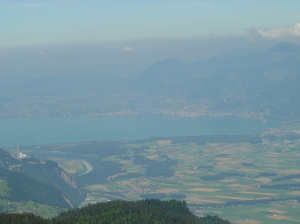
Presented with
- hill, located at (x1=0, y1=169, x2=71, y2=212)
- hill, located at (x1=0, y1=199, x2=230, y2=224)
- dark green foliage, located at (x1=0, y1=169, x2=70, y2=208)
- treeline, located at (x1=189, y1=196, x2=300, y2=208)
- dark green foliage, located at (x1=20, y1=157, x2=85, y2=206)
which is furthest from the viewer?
dark green foliage, located at (x1=20, y1=157, x2=85, y2=206)

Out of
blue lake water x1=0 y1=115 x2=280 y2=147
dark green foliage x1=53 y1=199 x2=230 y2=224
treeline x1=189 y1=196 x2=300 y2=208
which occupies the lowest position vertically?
treeline x1=189 y1=196 x2=300 y2=208

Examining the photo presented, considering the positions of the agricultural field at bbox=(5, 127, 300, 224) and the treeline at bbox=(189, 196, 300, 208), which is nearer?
the treeline at bbox=(189, 196, 300, 208)

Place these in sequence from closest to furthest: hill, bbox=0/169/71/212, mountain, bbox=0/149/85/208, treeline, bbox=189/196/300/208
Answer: hill, bbox=0/169/71/212 → mountain, bbox=0/149/85/208 → treeline, bbox=189/196/300/208

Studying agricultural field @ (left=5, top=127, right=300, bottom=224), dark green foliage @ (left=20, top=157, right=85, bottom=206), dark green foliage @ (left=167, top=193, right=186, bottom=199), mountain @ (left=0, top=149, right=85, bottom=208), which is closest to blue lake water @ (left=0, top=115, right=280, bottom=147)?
agricultural field @ (left=5, top=127, right=300, bottom=224)

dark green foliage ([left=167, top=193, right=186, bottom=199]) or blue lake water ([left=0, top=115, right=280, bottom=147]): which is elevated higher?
blue lake water ([left=0, top=115, right=280, bottom=147])

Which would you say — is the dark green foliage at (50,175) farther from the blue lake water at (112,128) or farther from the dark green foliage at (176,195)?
the blue lake water at (112,128)

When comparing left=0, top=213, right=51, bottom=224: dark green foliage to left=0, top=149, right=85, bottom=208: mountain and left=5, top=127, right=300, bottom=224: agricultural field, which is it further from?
left=5, top=127, right=300, bottom=224: agricultural field

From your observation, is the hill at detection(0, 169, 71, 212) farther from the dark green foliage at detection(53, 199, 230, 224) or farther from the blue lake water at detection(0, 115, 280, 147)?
the blue lake water at detection(0, 115, 280, 147)
